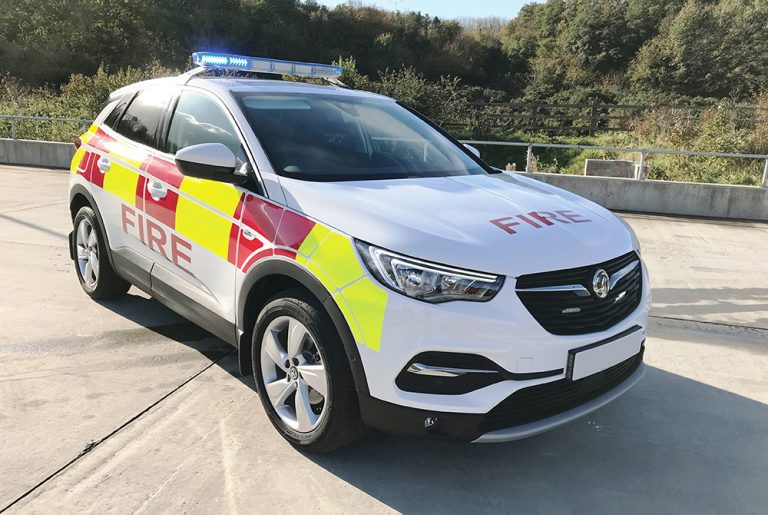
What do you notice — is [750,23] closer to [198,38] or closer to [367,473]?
[198,38]

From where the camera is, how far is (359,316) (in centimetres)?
234

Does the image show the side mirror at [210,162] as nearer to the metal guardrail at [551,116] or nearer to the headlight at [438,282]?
the headlight at [438,282]

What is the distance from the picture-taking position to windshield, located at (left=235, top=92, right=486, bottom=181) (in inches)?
121

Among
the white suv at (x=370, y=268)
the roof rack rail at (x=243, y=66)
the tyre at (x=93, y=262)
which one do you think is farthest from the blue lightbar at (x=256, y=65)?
the tyre at (x=93, y=262)

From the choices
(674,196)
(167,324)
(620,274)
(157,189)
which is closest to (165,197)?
(157,189)

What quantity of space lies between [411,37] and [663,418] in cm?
5554

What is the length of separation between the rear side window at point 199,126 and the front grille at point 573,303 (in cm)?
165

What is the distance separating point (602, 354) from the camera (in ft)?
8.27

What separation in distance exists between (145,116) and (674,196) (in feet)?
27.9

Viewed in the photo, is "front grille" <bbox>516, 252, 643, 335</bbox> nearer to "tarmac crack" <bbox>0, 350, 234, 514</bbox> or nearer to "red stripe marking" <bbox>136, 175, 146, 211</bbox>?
"tarmac crack" <bbox>0, 350, 234, 514</bbox>

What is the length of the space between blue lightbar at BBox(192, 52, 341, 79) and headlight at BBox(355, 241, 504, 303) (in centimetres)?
240

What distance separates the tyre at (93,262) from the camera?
4.39 meters

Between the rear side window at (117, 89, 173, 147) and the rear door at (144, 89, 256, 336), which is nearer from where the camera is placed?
the rear door at (144, 89, 256, 336)

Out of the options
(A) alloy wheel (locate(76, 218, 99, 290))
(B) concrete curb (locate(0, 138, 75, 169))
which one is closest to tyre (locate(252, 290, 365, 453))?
(A) alloy wheel (locate(76, 218, 99, 290))
